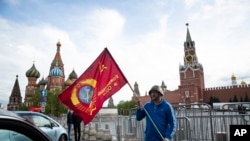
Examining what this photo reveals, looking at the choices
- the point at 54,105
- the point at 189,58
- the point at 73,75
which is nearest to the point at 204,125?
the point at 54,105

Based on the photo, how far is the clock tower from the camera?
83.9 metres

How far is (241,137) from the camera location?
4.09 meters

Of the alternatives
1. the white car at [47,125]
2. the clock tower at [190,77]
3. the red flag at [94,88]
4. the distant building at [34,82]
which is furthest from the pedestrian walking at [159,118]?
the distant building at [34,82]

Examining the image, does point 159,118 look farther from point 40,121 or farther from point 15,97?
point 15,97

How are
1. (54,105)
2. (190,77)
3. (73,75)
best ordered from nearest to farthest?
(54,105)
(73,75)
(190,77)

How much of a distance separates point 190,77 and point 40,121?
89847 millimetres

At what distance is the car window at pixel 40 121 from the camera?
310 inches

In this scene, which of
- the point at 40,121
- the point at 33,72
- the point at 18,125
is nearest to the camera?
the point at 18,125

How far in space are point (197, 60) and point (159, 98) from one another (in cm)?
10140

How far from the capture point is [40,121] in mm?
8109

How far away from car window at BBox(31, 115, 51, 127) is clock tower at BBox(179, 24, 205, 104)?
7901 centimetres

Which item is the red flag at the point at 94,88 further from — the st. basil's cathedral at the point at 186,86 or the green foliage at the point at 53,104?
the st. basil's cathedral at the point at 186,86

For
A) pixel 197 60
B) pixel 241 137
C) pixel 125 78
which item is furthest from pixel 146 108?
pixel 197 60

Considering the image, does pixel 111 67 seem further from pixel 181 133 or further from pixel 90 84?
pixel 181 133
